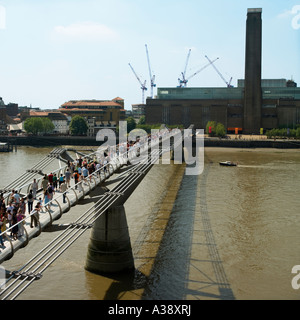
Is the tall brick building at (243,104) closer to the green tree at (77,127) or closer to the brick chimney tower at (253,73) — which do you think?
the brick chimney tower at (253,73)

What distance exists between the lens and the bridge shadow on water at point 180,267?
17469mm

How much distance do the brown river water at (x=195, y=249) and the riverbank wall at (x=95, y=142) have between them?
5556cm

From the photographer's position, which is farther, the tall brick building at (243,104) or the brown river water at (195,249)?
the tall brick building at (243,104)

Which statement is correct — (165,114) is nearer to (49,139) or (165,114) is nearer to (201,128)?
(201,128)

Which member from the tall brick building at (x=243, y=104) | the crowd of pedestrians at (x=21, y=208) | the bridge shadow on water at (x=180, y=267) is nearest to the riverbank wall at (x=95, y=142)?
the tall brick building at (x=243, y=104)

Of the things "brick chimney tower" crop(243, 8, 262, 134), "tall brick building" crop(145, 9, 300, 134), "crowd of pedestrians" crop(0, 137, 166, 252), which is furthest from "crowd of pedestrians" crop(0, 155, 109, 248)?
"tall brick building" crop(145, 9, 300, 134)

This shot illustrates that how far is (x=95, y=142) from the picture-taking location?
106500 mm

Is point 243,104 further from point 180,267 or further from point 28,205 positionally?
point 28,205

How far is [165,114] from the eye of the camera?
134875 mm

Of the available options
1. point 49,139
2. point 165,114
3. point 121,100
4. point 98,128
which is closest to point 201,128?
point 165,114

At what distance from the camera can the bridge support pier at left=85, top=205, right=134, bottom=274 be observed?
1927 cm

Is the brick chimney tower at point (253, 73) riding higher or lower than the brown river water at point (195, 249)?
higher

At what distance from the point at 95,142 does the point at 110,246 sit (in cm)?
8808
